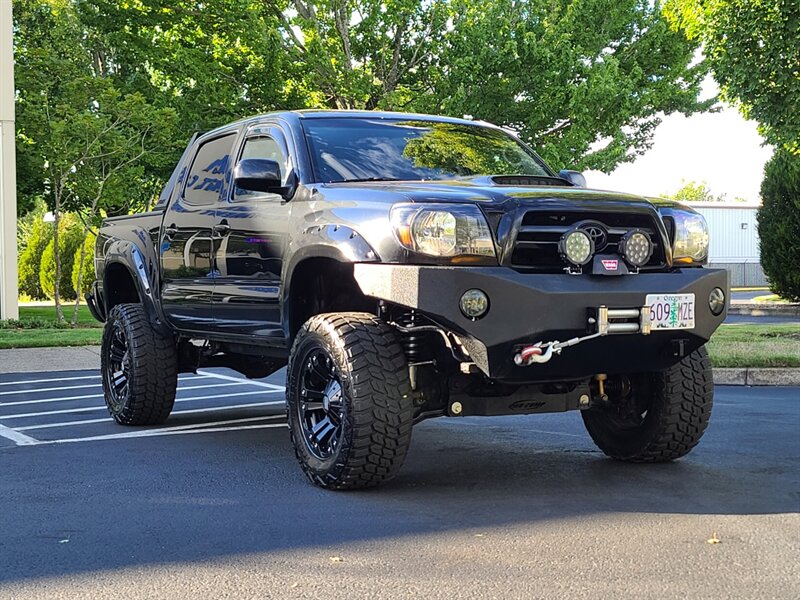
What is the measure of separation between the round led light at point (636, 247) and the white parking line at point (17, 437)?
13.6 feet

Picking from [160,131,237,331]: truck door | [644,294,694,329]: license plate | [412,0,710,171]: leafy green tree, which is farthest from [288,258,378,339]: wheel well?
[412,0,710,171]: leafy green tree

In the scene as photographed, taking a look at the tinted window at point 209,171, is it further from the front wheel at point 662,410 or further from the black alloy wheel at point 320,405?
the front wheel at point 662,410

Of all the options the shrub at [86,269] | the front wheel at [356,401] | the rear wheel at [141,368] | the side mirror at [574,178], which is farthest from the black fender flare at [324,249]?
the shrub at [86,269]

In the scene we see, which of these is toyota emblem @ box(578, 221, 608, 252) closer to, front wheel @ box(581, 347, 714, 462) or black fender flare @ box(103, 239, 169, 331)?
front wheel @ box(581, 347, 714, 462)

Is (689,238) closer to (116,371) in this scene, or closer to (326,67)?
(116,371)

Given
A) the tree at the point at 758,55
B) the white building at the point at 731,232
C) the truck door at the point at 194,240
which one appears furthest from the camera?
the white building at the point at 731,232

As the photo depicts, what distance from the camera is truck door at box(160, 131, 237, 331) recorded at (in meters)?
6.80

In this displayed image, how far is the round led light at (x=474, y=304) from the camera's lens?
4832mm

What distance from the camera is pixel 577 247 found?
5074mm

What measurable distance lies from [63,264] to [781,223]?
846 inches

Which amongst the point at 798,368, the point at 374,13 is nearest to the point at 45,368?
the point at 798,368

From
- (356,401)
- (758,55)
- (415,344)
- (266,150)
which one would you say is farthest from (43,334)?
(356,401)

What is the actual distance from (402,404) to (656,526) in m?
1.29

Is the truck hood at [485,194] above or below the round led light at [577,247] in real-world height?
above
